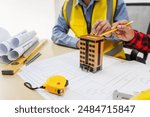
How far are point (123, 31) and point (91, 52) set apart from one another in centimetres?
24

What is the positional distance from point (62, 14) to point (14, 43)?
368 millimetres

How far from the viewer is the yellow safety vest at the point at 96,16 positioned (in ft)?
3.01

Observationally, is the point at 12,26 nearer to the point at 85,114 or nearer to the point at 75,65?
the point at 75,65

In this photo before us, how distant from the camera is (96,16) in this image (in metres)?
0.98

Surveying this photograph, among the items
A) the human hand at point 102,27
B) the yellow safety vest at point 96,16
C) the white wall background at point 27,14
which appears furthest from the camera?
the white wall background at point 27,14

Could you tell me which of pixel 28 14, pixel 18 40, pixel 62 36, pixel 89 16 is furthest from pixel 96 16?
pixel 28 14

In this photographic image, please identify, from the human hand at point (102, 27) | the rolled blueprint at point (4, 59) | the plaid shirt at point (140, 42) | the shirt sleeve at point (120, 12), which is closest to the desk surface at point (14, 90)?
the rolled blueprint at point (4, 59)

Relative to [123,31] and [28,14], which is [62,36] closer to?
[123,31]

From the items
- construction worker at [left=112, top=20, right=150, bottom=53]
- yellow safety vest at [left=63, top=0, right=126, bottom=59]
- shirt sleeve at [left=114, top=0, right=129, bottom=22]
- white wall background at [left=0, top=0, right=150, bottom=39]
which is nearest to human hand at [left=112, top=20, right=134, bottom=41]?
construction worker at [left=112, top=20, right=150, bottom=53]

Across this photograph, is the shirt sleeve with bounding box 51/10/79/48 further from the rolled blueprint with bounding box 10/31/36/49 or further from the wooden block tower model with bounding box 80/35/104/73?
the wooden block tower model with bounding box 80/35/104/73

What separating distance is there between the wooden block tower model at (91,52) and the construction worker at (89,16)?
28cm

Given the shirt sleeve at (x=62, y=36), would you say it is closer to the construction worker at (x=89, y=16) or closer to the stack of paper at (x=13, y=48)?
the construction worker at (x=89, y=16)

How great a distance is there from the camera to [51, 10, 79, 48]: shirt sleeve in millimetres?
937

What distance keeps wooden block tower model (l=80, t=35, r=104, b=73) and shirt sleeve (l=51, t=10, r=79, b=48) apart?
0.29 metres
